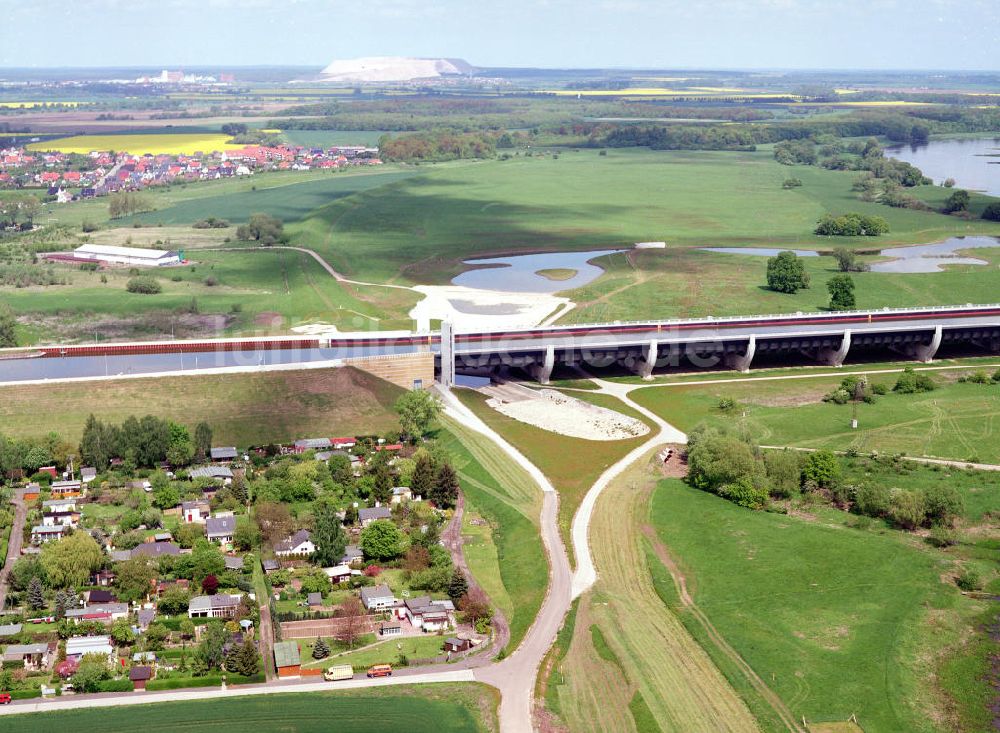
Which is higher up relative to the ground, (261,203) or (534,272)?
(261,203)

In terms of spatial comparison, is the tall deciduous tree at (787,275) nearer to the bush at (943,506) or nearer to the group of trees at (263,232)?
the bush at (943,506)

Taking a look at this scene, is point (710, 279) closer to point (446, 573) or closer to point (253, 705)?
point (446, 573)

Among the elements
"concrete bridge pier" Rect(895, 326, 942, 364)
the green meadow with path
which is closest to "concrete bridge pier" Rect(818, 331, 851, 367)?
"concrete bridge pier" Rect(895, 326, 942, 364)

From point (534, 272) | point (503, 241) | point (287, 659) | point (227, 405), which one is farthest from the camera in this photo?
point (503, 241)

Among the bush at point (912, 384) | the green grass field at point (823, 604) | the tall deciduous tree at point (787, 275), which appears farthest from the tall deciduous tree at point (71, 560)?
the tall deciduous tree at point (787, 275)

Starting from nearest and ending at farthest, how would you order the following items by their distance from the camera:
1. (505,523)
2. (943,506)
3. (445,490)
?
(943,506) < (505,523) < (445,490)

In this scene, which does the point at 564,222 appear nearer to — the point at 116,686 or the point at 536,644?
the point at 536,644

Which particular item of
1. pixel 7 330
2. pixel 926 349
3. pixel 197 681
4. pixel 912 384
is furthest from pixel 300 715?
pixel 926 349
